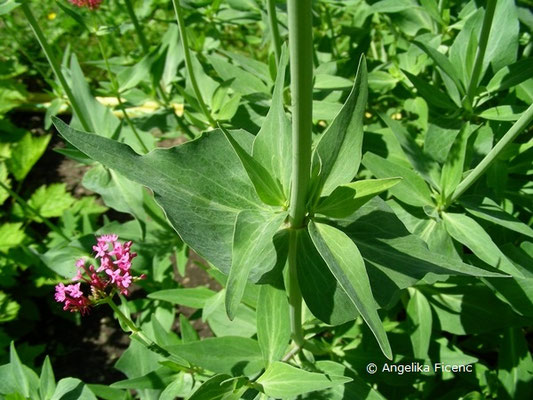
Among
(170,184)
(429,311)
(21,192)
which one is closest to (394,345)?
(429,311)

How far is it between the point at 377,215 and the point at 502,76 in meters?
0.69

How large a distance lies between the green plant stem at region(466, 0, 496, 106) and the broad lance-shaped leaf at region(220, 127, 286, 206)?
656 mm

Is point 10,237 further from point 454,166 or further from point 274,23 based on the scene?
point 454,166

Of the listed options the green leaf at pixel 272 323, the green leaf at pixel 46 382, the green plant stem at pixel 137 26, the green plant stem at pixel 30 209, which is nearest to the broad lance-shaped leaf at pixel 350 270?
the green leaf at pixel 272 323

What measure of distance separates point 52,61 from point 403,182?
98cm

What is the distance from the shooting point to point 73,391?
1132 millimetres

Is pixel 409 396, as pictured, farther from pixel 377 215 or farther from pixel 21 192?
pixel 21 192

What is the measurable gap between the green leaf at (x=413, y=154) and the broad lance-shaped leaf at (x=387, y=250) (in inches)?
13.8

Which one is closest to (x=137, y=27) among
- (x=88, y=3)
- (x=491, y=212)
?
(x=88, y=3)

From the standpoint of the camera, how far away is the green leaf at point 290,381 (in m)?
0.84

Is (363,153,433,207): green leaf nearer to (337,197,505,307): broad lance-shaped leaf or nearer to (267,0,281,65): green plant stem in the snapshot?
(337,197,505,307): broad lance-shaped leaf

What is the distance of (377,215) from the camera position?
0.89m

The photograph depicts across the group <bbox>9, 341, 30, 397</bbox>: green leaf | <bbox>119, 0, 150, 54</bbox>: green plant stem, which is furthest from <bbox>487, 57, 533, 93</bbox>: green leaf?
<bbox>9, 341, 30, 397</bbox>: green leaf

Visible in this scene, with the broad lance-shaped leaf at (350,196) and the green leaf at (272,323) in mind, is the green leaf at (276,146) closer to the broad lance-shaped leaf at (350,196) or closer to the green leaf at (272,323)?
the broad lance-shaped leaf at (350,196)
